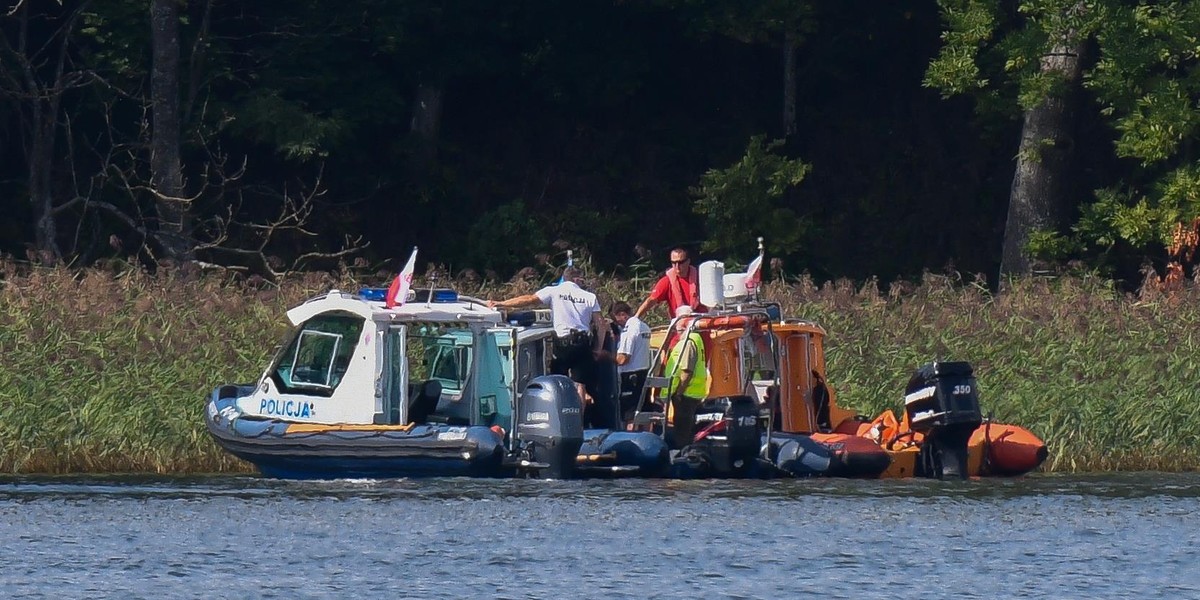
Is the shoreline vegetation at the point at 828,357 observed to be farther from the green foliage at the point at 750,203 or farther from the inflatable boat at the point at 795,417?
the green foliage at the point at 750,203

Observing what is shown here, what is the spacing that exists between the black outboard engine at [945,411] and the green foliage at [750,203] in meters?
13.8

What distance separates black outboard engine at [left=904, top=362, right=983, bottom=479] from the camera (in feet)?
60.8

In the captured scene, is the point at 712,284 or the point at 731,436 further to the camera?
the point at 712,284

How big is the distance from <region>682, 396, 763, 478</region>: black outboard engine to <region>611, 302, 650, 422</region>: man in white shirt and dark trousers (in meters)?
0.90

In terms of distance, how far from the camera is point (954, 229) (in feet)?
116

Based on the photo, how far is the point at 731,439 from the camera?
18547 mm

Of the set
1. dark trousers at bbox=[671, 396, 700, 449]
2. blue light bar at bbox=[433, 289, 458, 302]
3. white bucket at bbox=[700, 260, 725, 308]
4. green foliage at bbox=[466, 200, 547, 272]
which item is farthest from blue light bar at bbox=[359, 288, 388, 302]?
green foliage at bbox=[466, 200, 547, 272]

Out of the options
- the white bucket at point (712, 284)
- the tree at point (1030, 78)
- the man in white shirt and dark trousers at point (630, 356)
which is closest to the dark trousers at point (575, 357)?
Result: the man in white shirt and dark trousers at point (630, 356)

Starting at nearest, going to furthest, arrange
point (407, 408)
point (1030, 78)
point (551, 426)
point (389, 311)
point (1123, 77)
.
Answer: point (551, 426) → point (389, 311) → point (407, 408) → point (1123, 77) → point (1030, 78)

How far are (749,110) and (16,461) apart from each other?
1891 centimetres

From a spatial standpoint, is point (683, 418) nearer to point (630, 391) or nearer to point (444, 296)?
point (630, 391)

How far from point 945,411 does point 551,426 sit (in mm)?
2973

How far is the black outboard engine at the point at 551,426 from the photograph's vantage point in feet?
59.7

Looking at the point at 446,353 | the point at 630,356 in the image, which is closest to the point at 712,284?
the point at 630,356
